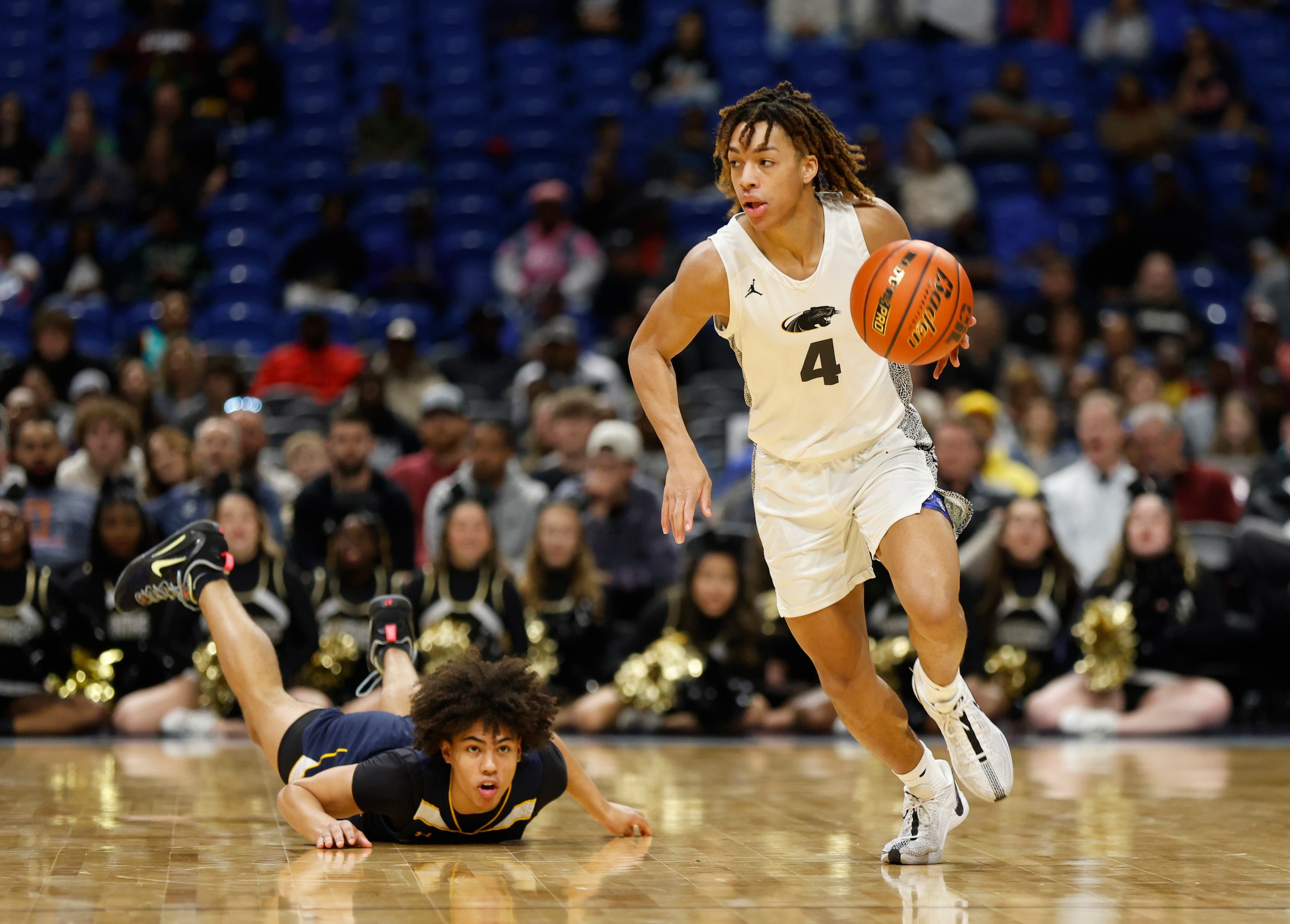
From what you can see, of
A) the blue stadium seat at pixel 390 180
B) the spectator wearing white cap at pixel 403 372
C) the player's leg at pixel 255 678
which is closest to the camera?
the player's leg at pixel 255 678

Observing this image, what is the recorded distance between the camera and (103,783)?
613 centimetres

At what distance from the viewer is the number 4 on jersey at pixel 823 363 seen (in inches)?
174

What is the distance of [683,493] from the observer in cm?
428

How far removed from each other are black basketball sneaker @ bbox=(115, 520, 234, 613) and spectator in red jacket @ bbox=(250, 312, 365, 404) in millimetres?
5206

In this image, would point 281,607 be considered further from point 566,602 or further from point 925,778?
point 925,778

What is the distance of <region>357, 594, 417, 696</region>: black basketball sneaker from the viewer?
18.3 ft

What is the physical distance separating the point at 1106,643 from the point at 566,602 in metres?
2.74

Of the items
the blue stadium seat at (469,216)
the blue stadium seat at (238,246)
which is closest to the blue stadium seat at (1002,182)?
the blue stadium seat at (469,216)

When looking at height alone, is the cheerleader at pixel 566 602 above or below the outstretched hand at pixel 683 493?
below

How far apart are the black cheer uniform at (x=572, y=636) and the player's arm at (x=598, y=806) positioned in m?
3.56

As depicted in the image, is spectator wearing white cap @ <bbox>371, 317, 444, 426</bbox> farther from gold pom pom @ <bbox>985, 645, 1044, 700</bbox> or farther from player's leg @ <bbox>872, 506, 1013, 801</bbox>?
player's leg @ <bbox>872, 506, 1013, 801</bbox>

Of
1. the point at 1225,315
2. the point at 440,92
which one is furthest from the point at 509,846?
the point at 440,92

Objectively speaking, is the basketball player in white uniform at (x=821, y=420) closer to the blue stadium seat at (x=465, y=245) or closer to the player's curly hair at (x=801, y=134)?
the player's curly hair at (x=801, y=134)

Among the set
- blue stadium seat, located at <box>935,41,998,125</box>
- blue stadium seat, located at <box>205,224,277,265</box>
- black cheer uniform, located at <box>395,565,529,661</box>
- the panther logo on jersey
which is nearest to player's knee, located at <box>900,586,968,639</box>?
the panther logo on jersey
